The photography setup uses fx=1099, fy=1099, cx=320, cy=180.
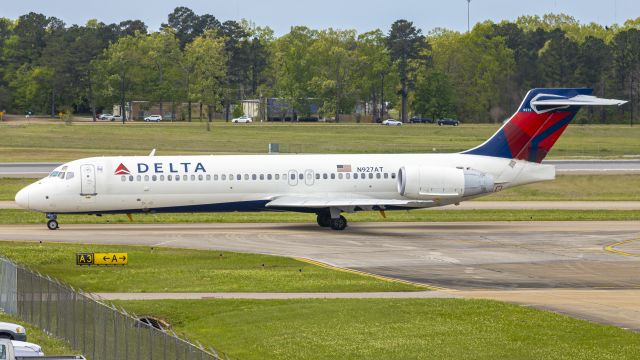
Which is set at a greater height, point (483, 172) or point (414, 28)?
point (414, 28)

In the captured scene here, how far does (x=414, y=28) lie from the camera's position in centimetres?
18275

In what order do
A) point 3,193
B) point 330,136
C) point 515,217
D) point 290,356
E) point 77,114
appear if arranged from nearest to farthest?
1. point 290,356
2. point 515,217
3. point 3,193
4. point 330,136
5. point 77,114

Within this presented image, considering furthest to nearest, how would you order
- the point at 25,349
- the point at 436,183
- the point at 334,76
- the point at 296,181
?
the point at 334,76 < the point at 296,181 < the point at 436,183 < the point at 25,349

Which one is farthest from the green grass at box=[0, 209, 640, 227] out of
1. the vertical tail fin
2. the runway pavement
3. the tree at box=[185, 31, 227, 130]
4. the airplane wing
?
the tree at box=[185, 31, 227, 130]

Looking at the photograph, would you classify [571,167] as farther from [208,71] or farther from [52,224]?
[208,71]

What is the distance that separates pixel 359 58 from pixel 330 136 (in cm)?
5331

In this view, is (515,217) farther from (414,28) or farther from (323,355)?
(414,28)

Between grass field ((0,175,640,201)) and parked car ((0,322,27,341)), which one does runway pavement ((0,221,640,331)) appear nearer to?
parked car ((0,322,27,341))

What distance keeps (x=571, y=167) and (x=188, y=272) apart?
51.7 metres

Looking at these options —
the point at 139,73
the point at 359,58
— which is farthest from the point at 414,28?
the point at 139,73

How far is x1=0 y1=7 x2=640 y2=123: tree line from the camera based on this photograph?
167 metres

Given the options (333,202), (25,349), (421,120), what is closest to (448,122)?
(421,120)

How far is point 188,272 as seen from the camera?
3572 cm

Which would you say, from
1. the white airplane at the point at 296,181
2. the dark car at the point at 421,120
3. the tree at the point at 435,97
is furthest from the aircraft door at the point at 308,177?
the dark car at the point at 421,120
